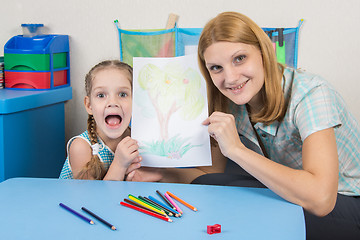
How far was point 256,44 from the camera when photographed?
1.17 m

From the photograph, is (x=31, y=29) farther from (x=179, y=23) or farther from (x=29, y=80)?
(x=179, y=23)

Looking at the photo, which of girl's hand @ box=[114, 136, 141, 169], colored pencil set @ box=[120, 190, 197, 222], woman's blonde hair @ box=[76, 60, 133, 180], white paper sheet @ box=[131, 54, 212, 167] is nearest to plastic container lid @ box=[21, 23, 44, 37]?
woman's blonde hair @ box=[76, 60, 133, 180]

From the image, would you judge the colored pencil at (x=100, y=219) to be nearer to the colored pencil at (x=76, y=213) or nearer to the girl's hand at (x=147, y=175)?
the colored pencil at (x=76, y=213)

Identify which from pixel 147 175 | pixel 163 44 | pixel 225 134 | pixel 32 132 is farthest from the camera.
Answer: pixel 163 44

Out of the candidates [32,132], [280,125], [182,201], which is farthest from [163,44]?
[182,201]

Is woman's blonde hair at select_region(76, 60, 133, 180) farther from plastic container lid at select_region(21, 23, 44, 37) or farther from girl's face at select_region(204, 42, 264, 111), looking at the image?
plastic container lid at select_region(21, 23, 44, 37)

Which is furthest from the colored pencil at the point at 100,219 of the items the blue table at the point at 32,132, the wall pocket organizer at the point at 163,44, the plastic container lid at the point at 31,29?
the plastic container lid at the point at 31,29

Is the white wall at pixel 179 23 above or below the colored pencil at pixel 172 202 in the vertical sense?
above

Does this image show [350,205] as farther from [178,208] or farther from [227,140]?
[178,208]

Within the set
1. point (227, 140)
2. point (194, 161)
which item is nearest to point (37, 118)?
point (194, 161)

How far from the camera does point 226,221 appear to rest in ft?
2.55

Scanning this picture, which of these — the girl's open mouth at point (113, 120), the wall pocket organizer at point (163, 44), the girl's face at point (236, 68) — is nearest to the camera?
the girl's face at point (236, 68)

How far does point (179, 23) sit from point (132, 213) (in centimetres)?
119

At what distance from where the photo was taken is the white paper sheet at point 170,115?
118 cm
